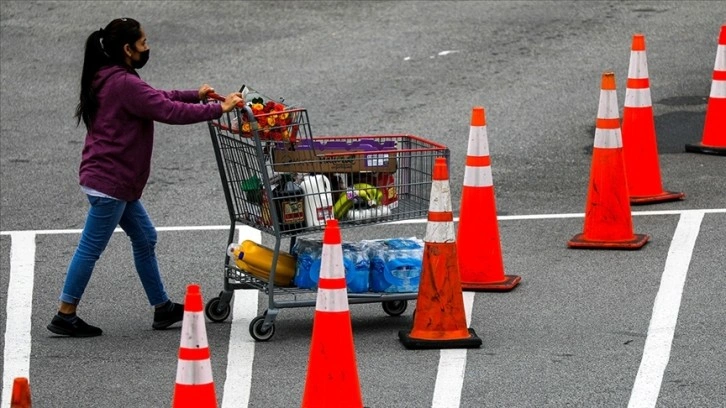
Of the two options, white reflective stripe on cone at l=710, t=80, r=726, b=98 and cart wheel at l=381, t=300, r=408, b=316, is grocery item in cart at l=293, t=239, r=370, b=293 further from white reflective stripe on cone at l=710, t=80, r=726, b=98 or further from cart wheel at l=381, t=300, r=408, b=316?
white reflective stripe on cone at l=710, t=80, r=726, b=98

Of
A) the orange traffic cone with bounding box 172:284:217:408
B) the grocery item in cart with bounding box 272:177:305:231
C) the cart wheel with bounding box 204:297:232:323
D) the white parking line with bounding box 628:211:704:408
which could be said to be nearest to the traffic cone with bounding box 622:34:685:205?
the white parking line with bounding box 628:211:704:408

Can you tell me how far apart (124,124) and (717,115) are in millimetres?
5906

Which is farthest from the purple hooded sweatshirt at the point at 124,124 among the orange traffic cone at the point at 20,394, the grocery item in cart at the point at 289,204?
the orange traffic cone at the point at 20,394

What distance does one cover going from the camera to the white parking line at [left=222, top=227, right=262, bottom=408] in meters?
6.95

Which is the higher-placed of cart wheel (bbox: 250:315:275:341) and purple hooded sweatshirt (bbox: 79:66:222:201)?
purple hooded sweatshirt (bbox: 79:66:222:201)

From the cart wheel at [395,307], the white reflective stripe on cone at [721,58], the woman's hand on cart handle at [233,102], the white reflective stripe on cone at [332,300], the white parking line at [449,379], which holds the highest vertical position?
the white reflective stripe on cone at [721,58]

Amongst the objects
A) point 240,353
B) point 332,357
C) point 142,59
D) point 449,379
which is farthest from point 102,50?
point 449,379

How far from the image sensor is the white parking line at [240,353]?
6945 millimetres

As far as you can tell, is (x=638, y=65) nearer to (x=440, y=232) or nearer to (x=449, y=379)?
(x=440, y=232)

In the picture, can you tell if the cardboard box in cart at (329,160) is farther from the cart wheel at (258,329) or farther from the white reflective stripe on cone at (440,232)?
the cart wheel at (258,329)

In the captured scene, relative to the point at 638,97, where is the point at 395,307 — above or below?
below

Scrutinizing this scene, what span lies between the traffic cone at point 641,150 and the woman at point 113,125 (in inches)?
154

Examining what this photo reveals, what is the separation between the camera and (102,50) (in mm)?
7891

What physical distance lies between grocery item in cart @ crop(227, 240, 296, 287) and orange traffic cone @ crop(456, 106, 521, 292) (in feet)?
4.03
